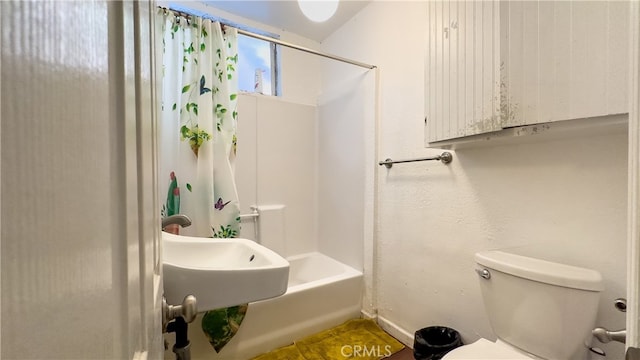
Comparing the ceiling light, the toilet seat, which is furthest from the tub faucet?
the ceiling light

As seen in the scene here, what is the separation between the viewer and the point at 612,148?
0.96 m

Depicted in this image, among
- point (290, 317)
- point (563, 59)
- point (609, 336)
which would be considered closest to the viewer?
point (609, 336)

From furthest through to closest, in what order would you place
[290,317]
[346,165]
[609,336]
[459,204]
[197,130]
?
[346,165], [290,317], [197,130], [459,204], [609,336]

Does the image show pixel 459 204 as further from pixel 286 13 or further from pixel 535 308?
pixel 286 13

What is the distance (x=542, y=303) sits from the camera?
0.98 m

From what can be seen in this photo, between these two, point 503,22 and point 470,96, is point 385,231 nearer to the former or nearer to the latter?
point 470,96

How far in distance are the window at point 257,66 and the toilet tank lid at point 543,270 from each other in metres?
1.93

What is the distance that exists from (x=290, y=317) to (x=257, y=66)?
6.17ft

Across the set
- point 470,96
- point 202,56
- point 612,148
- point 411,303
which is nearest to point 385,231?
point 411,303

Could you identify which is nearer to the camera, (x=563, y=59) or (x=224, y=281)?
(x=563, y=59)

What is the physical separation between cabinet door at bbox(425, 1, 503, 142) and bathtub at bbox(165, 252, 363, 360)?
1.14 m

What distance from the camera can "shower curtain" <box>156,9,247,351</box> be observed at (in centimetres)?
154

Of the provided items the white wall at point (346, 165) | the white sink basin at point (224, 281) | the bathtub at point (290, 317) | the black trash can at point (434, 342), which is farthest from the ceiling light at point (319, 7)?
the black trash can at point (434, 342)

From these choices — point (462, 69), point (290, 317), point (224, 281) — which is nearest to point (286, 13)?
point (462, 69)
